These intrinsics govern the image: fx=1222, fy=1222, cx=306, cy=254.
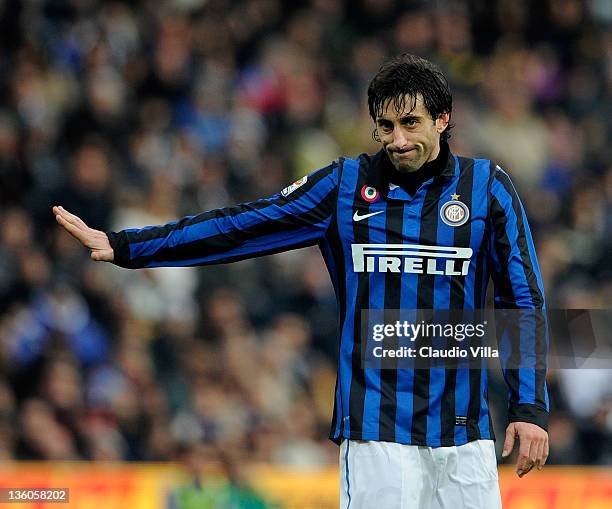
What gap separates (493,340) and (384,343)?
16.7 inches

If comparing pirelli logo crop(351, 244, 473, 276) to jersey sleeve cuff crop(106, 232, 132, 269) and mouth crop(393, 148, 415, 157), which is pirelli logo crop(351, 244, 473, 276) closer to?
mouth crop(393, 148, 415, 157)

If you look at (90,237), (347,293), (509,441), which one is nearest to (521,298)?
(509,441)

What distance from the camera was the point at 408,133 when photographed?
413cm

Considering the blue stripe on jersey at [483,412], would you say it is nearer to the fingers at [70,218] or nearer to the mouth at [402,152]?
the mouth at [402,152]

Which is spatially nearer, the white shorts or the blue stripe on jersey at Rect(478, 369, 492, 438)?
the white shorts

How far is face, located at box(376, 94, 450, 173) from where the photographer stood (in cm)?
411

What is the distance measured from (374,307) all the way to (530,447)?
699mm

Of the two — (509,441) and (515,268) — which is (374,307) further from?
(509,441)

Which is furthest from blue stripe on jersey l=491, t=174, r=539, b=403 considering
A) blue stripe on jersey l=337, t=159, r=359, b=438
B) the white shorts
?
→ blue stripe on jersey l=337, t=159, r=359, b=438

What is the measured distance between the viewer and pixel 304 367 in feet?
30.5

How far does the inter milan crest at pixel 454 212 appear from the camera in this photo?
4.17 metres

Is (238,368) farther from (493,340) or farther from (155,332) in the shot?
(493,340)

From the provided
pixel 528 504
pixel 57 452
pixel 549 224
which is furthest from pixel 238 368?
pixel 549 224

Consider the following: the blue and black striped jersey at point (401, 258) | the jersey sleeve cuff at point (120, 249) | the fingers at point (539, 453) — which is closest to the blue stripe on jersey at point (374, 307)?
→ the blue and black striped jersey at point (401, 258)
